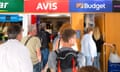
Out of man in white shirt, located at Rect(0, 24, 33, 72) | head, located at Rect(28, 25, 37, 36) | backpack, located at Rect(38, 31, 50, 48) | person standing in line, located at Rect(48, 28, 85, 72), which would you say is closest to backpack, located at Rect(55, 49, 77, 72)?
person standing in line, located at Rect(48, 28, 85, 72)

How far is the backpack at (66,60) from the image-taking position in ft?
13.1

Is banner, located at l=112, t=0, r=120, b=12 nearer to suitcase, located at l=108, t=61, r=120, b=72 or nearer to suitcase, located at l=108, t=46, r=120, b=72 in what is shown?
suitcase, located at l=108, t=46, r=120, b=72

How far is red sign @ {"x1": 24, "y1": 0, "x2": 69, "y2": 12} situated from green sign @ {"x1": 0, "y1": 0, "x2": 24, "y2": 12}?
9cm

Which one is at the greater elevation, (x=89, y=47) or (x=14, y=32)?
(x=14, y=32)

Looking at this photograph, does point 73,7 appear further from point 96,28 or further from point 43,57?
point 96,28

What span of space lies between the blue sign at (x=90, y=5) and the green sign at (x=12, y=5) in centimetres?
62

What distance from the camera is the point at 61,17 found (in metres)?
11.8

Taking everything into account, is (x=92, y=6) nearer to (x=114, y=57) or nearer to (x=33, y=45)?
(x=33, y=45)

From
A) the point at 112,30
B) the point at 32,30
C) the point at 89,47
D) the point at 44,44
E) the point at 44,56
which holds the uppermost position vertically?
the point at 32,30

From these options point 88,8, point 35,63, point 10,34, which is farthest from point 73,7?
point 35,63

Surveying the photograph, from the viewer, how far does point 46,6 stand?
442cm

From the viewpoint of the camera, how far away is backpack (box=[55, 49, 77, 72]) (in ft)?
13.1

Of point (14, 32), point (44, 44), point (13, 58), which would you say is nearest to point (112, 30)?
point (44, 44)

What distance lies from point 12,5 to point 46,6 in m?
0.45
